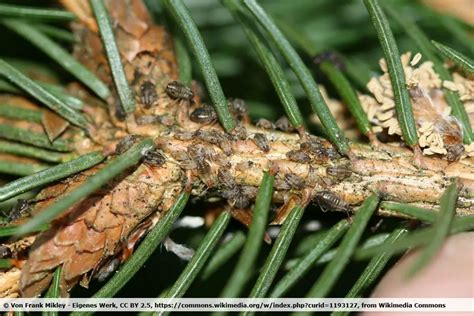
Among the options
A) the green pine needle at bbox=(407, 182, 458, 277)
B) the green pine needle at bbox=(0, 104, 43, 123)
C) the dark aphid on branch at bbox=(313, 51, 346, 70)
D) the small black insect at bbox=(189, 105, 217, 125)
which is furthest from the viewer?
the dark aphid on branch at bbox=(313, 51, 346, 70)

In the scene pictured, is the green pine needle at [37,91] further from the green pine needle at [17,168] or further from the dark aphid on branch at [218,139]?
the dark aphid on branch at [218,139]

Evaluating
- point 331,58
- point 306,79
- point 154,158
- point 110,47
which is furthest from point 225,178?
point 331,58

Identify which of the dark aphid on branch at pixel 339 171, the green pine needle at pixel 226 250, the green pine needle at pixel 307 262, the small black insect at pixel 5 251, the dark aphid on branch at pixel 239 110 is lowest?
Result: the green pine needle at pixel 226 250

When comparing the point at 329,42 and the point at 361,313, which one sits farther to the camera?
the point at 329,42

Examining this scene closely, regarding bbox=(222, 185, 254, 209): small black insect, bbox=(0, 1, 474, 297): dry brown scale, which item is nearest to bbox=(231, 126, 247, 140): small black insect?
bbox=(0, 1, 474, 297): dry brown scale

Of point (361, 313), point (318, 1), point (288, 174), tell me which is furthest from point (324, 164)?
point (318, 1)

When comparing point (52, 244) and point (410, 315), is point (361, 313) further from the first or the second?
point (52, 244)

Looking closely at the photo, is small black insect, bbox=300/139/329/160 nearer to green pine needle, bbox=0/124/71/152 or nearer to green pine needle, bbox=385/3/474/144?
green pine needle, bbox=385/3/474/144

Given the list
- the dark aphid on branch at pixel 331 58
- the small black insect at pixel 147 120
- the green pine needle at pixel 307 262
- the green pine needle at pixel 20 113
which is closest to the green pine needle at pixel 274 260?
the green pine needle at pixel 307 262
